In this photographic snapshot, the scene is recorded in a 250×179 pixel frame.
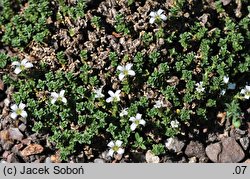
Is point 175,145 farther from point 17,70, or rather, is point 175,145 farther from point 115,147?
point 17,70

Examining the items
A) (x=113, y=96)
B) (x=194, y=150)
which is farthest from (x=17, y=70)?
(x=194, y=150)

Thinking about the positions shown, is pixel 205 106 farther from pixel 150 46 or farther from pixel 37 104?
pixel 37 104

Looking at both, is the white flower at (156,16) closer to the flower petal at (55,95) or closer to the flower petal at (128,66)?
the flower petal at (128,66)

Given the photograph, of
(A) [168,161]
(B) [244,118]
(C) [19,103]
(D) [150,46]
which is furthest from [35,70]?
(B) [244,118]

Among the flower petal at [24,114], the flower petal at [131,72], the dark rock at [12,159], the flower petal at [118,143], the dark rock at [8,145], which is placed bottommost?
the dark rock at [12,159]

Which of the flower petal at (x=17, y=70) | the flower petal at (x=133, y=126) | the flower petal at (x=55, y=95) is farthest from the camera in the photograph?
the flower petal at (x=17, y=70)

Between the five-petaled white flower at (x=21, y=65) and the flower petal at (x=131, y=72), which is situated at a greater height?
the five-petaled white flower at (x=21, y=65)

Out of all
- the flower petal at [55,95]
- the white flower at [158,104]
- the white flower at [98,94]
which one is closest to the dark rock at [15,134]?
the flower petal at [55,95]
